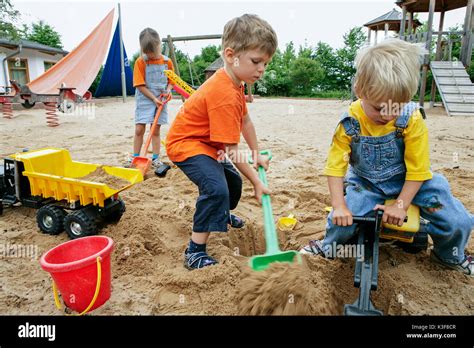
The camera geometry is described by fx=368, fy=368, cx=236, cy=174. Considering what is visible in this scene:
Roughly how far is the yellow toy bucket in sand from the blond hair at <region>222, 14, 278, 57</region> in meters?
1.09

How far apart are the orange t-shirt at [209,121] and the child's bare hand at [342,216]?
582mm

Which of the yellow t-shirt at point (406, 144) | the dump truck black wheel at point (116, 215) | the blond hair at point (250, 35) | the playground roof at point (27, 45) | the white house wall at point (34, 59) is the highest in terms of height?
the playground roof at point (27, 45)

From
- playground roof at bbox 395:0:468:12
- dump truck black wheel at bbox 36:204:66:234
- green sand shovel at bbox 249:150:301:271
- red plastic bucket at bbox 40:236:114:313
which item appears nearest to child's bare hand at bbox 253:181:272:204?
green sand shovel at bbox 249:150:301:271

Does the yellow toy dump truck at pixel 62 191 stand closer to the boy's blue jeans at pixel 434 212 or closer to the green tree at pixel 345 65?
the boy's blue jeans at pixel 434 212

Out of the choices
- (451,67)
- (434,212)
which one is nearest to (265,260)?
(434,212)

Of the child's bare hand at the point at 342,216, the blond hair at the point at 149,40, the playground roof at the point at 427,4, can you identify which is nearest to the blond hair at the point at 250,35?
the child's bare hand at the point at 342,216

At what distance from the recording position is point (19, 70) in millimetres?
14312

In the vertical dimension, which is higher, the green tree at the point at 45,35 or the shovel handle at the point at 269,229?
the green tree at the point at 45,35

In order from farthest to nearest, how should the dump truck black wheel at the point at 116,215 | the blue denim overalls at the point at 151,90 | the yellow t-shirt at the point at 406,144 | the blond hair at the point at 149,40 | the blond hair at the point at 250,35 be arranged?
the blue denim overalls at the point at 151,90, the blond hair at the point at 149,40, the dump truck black wheel at the point at 116,215, the blond hair at the point at 250,35, the yellow t-shirt at the point at 406,144

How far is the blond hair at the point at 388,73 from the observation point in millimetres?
1517

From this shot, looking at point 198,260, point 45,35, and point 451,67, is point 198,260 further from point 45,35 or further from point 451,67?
point 45,35
